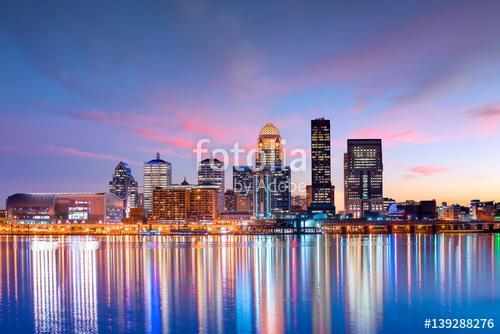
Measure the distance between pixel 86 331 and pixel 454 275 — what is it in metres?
37.3

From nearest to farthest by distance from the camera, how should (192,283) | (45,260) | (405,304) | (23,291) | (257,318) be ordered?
1. (257,318)
2. (405,304)
3. (23,291)
4. (192,283)
5. (45,260)

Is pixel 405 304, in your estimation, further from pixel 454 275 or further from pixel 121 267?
pixel 121 267

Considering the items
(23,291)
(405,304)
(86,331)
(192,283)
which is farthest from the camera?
(192,283)

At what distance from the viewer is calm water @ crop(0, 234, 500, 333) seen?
113 ft

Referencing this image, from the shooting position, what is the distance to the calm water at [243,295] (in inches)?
1355

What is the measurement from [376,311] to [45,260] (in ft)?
171

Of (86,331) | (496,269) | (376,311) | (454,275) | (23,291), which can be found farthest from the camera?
(496,269)

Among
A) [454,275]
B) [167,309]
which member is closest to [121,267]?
[167,309]

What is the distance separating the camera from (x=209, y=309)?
127ft

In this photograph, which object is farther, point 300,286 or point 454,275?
point 454,275

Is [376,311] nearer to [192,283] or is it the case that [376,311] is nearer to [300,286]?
[300,286]

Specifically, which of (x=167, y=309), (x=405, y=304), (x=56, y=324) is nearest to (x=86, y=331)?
(x=56, y=324)

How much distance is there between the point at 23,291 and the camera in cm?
4803

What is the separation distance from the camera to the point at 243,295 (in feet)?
145
